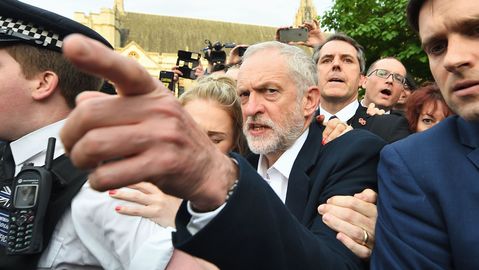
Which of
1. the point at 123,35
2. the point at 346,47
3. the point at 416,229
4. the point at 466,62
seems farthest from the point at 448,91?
the point at 123,35

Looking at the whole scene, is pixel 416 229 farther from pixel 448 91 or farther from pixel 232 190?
pixel 232 190

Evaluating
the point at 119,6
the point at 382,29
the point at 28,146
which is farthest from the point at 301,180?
the point at 119,6

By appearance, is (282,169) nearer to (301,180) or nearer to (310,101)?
(301,180)

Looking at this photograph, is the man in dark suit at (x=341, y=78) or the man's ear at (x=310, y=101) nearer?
the man's ear at (x=310, y=101)

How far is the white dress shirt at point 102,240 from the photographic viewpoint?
176cm

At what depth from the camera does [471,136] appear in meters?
1.55

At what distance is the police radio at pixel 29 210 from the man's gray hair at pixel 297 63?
1.64 m

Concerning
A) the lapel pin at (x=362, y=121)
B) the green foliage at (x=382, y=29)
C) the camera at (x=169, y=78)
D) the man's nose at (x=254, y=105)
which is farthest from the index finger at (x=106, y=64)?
the green foliage at (x=382, y=29)

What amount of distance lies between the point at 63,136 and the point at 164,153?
195 mm

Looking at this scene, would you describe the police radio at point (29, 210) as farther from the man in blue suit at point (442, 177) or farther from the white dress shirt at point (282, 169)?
the man in blue suit at point (442, 177)

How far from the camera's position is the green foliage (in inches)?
629

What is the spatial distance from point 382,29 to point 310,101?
Result: 15.3m

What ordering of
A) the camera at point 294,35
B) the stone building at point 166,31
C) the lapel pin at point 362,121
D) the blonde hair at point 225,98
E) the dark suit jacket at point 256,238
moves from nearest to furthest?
the dark suit jacket at point 256,238, the blonde hair at point 225,98, the lapel pin at point 362,121, the camera at point 294,35, the stone building at point 166,31

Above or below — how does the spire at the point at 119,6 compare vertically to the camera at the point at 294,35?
above
